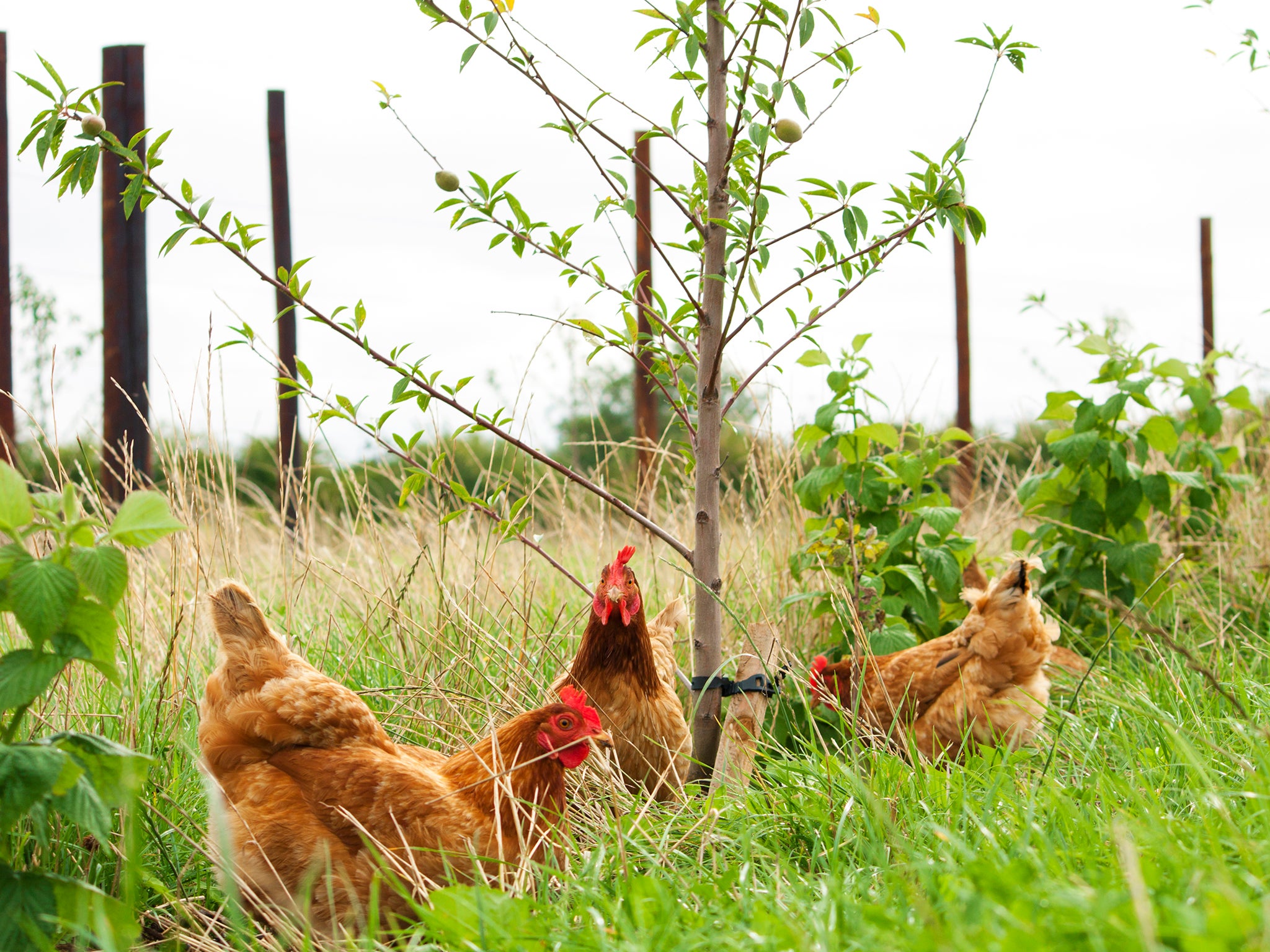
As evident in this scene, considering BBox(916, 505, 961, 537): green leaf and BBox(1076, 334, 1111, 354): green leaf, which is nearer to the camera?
BBox(916, 505, 961, 537): green leaf

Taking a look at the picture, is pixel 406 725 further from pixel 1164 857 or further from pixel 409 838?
pixel 1164 857

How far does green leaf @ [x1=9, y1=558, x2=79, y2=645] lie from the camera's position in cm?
146

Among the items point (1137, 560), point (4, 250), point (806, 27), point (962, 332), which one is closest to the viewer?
point (806, 27)

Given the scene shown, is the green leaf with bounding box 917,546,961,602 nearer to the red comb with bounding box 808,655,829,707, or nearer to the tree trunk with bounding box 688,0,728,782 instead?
the red comb with bounding box 808,655,829,707

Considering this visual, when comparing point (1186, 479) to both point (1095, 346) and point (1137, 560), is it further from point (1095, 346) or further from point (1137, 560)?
point (1095, 346)

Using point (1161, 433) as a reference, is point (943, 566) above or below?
below

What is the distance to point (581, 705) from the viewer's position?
7.95ft

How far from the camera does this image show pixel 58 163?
2.01m

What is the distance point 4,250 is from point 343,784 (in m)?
6.46

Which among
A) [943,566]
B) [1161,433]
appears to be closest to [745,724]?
[943,566]

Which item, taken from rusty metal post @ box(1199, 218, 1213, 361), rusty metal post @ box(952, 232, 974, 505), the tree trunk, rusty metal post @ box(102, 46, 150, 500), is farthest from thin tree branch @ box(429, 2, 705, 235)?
rusty metal post @ box(1199, 218, 1213, 361)

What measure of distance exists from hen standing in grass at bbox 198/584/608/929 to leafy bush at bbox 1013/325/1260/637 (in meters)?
2.38

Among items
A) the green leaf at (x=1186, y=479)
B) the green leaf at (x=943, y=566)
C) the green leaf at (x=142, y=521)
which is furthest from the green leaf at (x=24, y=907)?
the green leaf at (x=1186, y=479)

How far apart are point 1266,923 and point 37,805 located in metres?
1.65
